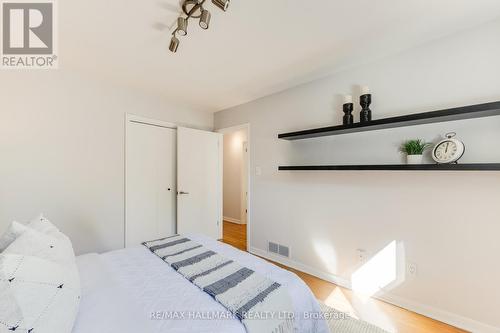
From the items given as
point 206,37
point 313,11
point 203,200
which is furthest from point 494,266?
point 203,200

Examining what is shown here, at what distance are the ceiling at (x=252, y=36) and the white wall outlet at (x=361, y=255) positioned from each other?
197cm

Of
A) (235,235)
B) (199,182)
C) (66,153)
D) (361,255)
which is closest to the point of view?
(361,255)

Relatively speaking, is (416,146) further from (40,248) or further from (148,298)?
(40,248)

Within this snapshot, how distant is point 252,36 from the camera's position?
6.15 feet

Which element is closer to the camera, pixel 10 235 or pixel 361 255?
pixel 10 235

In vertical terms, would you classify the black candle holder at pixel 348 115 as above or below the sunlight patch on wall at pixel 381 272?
above

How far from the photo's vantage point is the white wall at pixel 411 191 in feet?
5.59

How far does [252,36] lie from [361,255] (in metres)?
2.37

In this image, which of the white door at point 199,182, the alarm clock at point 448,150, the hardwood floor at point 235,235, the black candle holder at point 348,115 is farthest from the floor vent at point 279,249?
the alarm clock at point 448,150

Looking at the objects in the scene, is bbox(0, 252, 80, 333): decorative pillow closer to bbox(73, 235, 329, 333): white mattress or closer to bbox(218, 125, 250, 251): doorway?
bbox(73, 235, 329, 333): white mattress

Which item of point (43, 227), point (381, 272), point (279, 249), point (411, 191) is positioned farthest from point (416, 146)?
point (43, 227)

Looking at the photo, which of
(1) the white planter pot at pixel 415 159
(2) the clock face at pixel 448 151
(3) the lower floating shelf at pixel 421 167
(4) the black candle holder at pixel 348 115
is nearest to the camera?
(3) the lower floating shelf at pixel 421 167

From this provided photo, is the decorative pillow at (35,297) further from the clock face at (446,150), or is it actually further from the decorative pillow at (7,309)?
the clock face at (446,150)

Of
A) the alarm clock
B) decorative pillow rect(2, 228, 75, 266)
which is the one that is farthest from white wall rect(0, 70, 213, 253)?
the alarm clock
